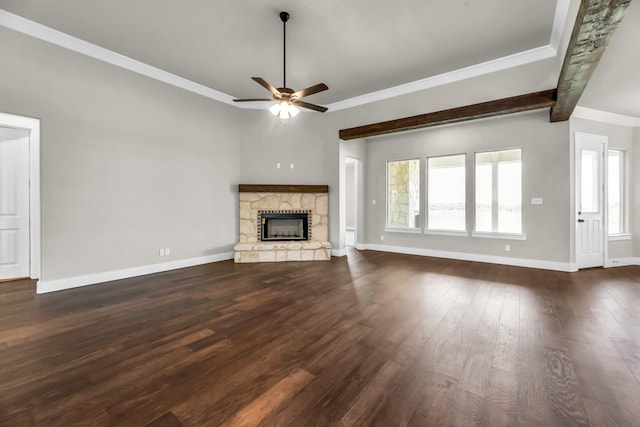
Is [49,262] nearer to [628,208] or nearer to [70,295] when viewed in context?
[70,295]

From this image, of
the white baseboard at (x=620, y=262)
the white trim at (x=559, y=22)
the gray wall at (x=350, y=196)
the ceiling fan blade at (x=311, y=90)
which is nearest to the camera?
the white trim at (x=559, y=22)

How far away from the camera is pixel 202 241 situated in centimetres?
535

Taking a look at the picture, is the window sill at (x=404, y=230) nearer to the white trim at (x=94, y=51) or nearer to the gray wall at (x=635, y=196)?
the gray wall at (x=635, y=196)

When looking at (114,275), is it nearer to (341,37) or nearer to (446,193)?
(341,37)

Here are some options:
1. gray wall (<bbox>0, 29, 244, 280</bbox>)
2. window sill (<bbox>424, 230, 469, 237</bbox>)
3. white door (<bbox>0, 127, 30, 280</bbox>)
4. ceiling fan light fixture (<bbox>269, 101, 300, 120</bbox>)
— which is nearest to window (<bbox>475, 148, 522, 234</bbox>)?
window sill (<bbox>424, 230, 469, 237</bbox>)

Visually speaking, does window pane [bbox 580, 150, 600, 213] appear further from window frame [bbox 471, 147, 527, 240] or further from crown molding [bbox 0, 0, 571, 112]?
crown molding [bbox 0, 0, 571, 112]

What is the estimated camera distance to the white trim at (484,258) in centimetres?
479

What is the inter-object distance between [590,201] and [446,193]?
2521 mm

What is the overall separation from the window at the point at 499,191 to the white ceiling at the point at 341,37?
59.1 inches

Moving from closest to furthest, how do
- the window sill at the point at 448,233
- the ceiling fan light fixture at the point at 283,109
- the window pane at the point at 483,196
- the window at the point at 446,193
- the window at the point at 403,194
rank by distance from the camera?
the ceiling fan light fixture at the point at 283,109 < the window pane at the point at 483,196 < the window sill at the point at 448,233 < the window at the point at 446,193 < the window at the point at 403,194

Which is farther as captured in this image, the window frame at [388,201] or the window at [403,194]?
the window at [403,194]

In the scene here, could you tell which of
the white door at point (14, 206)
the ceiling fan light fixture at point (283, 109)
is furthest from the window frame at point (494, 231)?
the white door at point (14, 206)

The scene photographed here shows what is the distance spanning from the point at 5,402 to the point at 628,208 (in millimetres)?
9183

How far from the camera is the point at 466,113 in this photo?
4527 millimetres
